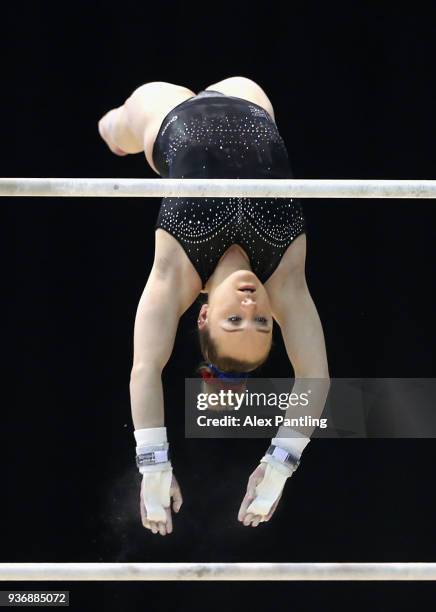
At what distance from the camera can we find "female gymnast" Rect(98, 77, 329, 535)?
252cm

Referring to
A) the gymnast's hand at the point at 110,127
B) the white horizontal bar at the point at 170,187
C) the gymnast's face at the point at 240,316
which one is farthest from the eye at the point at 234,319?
the gymnast's hand at the point at 110,127

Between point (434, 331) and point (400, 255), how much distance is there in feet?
0.75

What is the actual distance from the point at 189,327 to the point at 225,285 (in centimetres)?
109

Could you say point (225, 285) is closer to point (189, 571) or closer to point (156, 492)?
point (156, 492)

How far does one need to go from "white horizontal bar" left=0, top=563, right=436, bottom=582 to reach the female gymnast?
6.6 inches

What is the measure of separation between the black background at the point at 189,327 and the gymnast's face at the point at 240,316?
95cm

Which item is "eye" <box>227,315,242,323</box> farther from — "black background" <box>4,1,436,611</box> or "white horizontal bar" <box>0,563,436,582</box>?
"black background" <box>4,1,436,611</box>

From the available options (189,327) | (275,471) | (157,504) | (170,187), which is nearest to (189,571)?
(157,504)

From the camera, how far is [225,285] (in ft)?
8.35

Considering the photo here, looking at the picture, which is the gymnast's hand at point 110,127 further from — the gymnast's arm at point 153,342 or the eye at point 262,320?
the eye at point 262,320

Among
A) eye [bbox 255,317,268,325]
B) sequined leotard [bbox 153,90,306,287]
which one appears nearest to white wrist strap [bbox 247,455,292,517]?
eye [bbox 255,317,268,325]

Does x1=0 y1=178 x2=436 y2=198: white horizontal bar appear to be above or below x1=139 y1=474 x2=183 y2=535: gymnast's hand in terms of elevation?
above

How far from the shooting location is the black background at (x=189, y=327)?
349 cm

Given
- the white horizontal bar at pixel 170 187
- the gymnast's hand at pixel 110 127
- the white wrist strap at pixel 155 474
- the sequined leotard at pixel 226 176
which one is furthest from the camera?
the gymnast's hand at pixel 110 127
